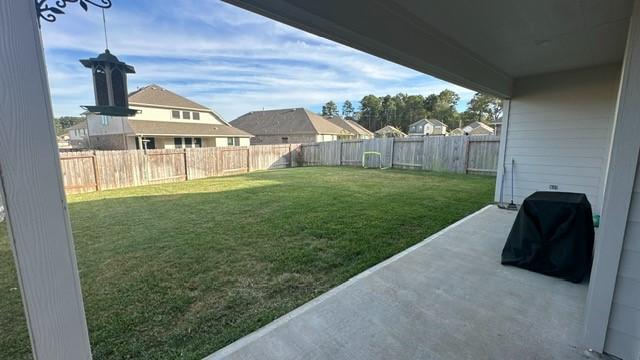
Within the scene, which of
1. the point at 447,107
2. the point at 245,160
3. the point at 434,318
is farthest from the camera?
the point at 447,107

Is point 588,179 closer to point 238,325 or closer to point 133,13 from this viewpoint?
point 238,325

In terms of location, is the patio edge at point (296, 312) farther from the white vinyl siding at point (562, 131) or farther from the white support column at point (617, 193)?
the white vinyl siding at point (562, 131)

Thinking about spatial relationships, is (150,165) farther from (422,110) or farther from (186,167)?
(422,110)

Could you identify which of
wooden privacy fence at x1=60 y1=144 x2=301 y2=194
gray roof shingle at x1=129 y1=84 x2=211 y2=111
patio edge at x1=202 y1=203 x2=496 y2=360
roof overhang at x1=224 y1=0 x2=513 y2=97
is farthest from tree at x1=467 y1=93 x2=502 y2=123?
patio edge at x1=202 y1=203 x2=496 y2=360

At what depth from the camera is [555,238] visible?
2.64m

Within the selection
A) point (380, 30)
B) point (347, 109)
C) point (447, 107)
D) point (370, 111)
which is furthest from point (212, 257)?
point (347, 109)

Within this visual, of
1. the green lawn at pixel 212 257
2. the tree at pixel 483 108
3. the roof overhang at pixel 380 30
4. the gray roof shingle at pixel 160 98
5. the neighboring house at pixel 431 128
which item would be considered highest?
the tree at pixel 483 108

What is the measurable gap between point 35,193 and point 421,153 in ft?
38.6

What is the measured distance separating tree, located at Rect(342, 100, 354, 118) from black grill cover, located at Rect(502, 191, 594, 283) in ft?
154

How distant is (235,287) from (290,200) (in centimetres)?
354

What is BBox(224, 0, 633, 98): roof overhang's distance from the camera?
1.99 metres

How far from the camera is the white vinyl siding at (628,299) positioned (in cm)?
154

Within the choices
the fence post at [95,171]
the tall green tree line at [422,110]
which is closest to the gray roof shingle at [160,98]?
the fence post at [95,171]

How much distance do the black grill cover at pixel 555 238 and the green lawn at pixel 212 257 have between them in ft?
3.75
